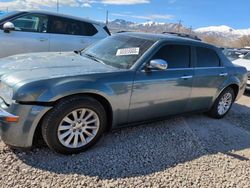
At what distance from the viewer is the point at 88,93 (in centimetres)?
325

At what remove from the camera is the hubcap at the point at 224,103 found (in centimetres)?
531

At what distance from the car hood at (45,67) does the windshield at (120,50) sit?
198 millimetres

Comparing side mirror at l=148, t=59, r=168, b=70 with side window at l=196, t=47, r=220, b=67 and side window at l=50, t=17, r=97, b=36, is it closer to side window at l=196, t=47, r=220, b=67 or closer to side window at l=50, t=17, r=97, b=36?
side window at l=196, t=47, r=220, b=67

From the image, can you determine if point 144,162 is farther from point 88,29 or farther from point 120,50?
point 88,29

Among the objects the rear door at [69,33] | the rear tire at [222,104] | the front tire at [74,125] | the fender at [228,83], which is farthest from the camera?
the rear door at [69,33]

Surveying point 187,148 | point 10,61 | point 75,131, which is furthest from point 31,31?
point 187,148

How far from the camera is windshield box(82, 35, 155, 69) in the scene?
12.5ft

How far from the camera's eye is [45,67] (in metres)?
3.34

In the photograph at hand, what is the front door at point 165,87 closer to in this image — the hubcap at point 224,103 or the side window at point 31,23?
the hubcap at point 224,103

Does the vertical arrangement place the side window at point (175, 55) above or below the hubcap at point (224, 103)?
above

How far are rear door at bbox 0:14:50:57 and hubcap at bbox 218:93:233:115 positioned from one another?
14.3ft

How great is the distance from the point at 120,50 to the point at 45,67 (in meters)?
1.23

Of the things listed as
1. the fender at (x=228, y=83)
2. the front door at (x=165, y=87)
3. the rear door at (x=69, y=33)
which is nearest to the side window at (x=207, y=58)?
the front door at (x=165, y=87)

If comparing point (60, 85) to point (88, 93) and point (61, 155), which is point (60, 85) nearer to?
point (88, 93)
